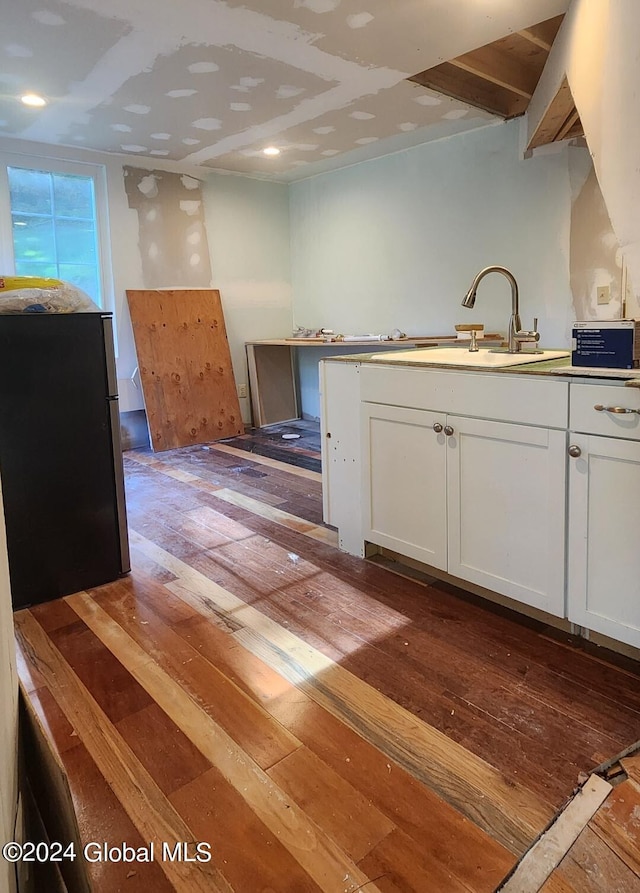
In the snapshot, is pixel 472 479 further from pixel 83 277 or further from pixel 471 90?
pixel 83 277

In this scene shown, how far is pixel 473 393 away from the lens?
208 cm

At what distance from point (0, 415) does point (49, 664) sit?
0.89m

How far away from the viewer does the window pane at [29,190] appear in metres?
4.35

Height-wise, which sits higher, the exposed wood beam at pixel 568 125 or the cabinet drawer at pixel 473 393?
the exposed wood beam at pixel 568 125

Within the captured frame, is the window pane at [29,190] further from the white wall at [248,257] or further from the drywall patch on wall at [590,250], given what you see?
the drywall patch on wall at [590,250]

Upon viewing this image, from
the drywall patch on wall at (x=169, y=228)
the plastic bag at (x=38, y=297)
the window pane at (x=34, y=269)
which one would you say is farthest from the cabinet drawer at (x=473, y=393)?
the drywall patch on wall at (x=169, y=228)

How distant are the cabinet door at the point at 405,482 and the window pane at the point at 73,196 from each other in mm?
3430

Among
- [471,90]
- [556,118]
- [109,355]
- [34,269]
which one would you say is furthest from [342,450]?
[34,269]

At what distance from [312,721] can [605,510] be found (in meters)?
1.03

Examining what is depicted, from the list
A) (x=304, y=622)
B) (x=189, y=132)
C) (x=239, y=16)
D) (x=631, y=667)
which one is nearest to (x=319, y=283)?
(x=189, y=132)

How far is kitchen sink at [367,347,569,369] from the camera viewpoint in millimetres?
2230

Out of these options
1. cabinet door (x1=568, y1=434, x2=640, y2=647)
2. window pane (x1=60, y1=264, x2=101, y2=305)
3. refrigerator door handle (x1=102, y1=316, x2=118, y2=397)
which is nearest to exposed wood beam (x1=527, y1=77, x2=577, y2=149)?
cabinet door (x1=568, y1=434, x2=640, y2=647)

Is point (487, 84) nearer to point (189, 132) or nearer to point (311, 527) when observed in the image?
point (189, 132)

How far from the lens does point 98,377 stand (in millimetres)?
2395
